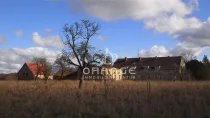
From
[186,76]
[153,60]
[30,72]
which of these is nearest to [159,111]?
→ [186,76]

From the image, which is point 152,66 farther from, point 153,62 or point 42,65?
point 42,65

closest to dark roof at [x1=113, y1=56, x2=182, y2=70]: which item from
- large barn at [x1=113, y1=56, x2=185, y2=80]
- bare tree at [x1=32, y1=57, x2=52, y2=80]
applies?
large barn at [x1=113, y1=56, x2=185, y2=80]

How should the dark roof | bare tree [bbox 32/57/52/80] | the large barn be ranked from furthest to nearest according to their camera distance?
the dark roof, the large barn, bare tree [bbox 32/57/52/80]

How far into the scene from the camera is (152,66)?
97.3 meters

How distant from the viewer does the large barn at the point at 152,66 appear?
8988cm

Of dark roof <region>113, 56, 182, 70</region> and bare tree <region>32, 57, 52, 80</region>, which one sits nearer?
bare tree <region>32, 57, 52, 80</region>

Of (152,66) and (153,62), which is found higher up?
(153,62)

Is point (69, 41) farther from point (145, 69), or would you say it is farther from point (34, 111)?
point (145, 69)

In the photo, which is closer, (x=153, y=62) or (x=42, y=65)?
(x=42, y=65)

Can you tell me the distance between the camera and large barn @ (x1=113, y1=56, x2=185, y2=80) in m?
89.9

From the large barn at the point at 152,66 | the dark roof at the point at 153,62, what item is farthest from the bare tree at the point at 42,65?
the dark roof at the point at 153,62

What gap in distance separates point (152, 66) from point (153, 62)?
1848mm

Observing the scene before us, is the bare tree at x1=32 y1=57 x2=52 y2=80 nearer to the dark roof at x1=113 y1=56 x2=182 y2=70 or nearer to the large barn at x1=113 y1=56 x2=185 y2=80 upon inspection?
the large barn at x1=113 y1=56 x2=185 y2=80

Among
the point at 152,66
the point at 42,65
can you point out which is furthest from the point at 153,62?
the point at 42,65
